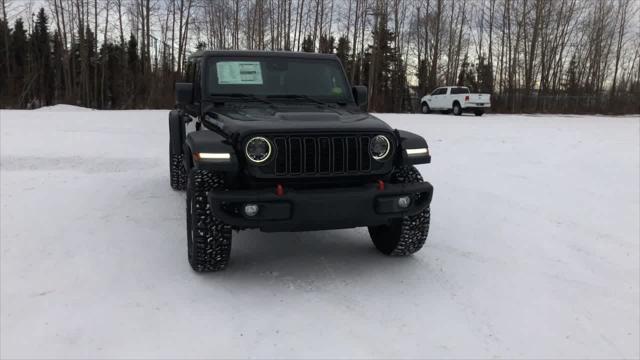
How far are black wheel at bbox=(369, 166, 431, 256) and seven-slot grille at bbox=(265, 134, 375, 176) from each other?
0.47 m

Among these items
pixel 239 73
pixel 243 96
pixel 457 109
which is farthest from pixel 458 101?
pixel 243 96

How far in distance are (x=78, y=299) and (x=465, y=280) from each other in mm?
2921

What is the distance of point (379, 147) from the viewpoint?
3.99 metres

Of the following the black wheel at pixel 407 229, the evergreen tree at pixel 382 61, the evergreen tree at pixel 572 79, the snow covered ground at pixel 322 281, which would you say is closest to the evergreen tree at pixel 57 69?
the evergreen tree at pixel 382 61

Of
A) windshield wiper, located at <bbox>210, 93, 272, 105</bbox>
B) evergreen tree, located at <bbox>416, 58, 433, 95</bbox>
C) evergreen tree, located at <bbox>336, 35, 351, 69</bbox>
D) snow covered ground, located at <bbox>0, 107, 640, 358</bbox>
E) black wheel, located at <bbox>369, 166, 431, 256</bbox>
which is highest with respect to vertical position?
evergreen tree, located at <bbox>336, 35, 351, 69</bbox>

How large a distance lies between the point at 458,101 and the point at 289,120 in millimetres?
23111

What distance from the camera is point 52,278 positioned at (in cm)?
408

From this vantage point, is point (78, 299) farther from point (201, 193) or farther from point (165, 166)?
point (165, 166)

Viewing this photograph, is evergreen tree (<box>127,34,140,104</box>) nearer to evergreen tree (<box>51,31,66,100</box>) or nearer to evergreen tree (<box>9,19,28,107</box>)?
evergreen tree (<box>51,31,66,100</box>)

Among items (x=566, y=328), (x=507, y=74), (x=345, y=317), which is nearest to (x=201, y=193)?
(x=345, y=317)

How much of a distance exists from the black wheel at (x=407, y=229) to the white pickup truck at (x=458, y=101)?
2167cm

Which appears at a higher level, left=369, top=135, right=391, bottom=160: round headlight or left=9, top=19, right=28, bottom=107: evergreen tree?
left=9, top=19, right=28, bottom=107: evergreen tree

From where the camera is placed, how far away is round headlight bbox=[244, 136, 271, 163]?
371 cm

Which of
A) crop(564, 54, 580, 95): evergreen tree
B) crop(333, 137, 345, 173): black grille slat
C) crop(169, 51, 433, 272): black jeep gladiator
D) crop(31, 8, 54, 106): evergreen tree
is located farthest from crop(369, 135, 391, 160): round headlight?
crop(31, 8, 54, 106): evergreen tree
